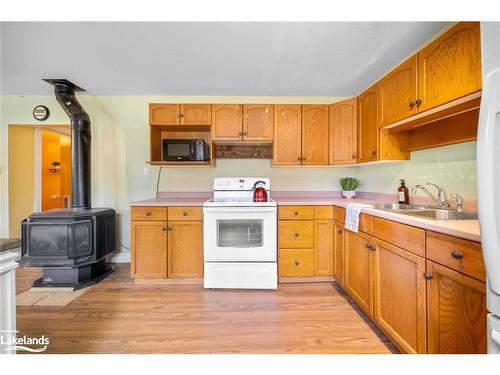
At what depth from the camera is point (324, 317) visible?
1880 mm

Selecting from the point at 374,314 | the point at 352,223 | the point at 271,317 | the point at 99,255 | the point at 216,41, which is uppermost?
the point at 216,41

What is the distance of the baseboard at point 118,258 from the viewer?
10.3 feet

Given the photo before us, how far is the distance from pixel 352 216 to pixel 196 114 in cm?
206

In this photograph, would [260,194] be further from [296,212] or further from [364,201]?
[364,201]

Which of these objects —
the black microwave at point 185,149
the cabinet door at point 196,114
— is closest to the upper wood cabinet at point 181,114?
the cabinet door at point 196,114

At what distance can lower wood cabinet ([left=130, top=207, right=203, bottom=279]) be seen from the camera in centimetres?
249

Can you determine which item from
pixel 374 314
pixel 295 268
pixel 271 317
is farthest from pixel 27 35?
pixel 374 314

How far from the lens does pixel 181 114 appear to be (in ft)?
9.18

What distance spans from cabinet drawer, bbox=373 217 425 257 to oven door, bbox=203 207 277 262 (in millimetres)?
1015

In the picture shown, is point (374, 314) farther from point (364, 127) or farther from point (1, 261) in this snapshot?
point (1, 261)

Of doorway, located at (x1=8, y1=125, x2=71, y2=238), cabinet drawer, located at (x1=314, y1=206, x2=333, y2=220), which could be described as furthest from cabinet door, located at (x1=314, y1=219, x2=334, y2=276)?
doorway, located at (x1=8, y1=125, x2=71, y2=238)

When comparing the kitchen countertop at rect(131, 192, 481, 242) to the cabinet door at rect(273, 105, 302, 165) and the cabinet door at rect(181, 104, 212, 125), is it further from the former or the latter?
the cabinet door at rect(181, 104, 212, 125)
